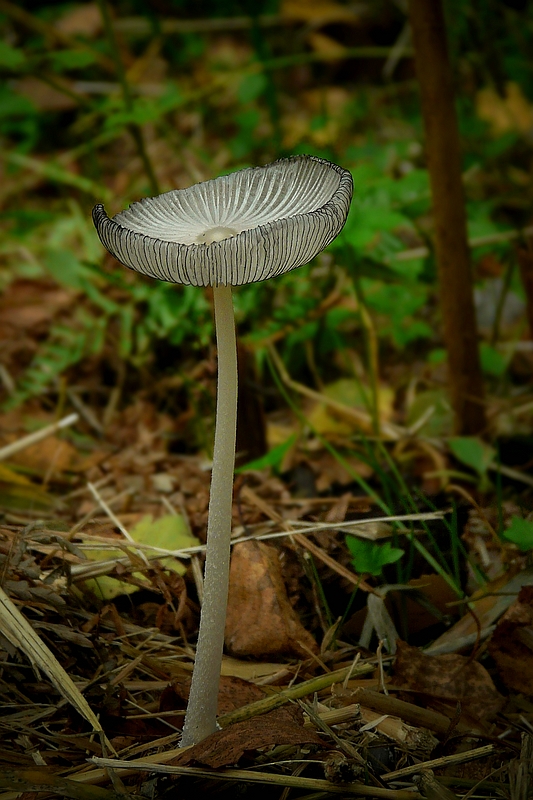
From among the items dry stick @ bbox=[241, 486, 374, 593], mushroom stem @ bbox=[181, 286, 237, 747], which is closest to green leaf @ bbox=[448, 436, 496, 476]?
dry stick @ bbox=[241, 486, 374, 593]

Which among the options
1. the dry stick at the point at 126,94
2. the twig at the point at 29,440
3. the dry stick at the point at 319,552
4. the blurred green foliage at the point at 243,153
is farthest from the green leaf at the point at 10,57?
the dry stick at the point at 319,552

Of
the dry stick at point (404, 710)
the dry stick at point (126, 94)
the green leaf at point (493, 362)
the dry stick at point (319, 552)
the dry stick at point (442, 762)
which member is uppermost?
the dry stick at point (126, 94)

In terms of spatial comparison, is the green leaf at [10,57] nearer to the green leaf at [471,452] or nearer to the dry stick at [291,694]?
the green leaf at [471,452]

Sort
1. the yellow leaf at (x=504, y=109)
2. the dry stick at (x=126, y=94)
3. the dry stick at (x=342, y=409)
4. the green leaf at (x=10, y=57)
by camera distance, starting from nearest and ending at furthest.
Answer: the dry stick at (x=342, y=409), the green leaf at (x=10, y=57), the dry stick at (x=126, y=94), the yellow leaf at (x=504, y=109)

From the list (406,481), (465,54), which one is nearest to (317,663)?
(406,481)

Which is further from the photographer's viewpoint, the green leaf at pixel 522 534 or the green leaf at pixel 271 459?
the green leaf at pixel 271 459

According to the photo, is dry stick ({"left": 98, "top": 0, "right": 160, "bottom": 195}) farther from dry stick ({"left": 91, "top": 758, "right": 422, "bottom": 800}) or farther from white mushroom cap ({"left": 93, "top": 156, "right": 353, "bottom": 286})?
dry stick ({"left": 91, "top": 758, "right": 422, "bottom": 800})
